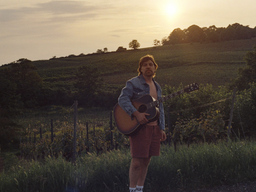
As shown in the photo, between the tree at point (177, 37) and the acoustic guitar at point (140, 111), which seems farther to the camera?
the tree at point (177, 37)

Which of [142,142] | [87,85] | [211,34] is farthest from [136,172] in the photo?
[211,34]

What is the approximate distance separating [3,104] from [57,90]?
95.9 ft

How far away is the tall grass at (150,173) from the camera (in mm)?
5152

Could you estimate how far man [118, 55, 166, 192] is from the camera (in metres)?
4.60

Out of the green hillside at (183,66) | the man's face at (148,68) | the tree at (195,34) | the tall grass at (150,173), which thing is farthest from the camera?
the tree at (195,34)

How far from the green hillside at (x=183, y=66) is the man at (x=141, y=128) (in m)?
45.3

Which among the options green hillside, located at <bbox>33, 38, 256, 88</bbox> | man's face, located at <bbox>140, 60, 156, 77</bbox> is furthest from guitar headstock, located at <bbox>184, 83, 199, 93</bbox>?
green hillside, located at <bbox>33, 38, 256, 88</bbox>

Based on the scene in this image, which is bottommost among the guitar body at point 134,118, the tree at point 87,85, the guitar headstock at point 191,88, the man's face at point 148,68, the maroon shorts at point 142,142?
the tree at point 87,85

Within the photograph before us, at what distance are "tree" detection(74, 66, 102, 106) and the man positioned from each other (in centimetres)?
4670

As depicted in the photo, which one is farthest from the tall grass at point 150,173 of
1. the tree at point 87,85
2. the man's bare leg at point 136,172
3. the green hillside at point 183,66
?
the tree at point 87,85

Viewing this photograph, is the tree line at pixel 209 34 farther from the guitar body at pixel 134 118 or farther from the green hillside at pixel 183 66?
the guitar body at pixel 134 118

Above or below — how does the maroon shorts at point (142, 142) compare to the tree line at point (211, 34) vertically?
below

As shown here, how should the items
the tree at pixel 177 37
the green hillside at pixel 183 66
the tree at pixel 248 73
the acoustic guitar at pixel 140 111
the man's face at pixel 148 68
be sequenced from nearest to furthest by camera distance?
the acoustic guitar at pixel 140 111
the man's face at pixel 148 68
the tree at pixel 248 73
the green hillside at pixel 183 66
the tree at pixel 177 37

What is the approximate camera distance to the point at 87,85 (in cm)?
5859
